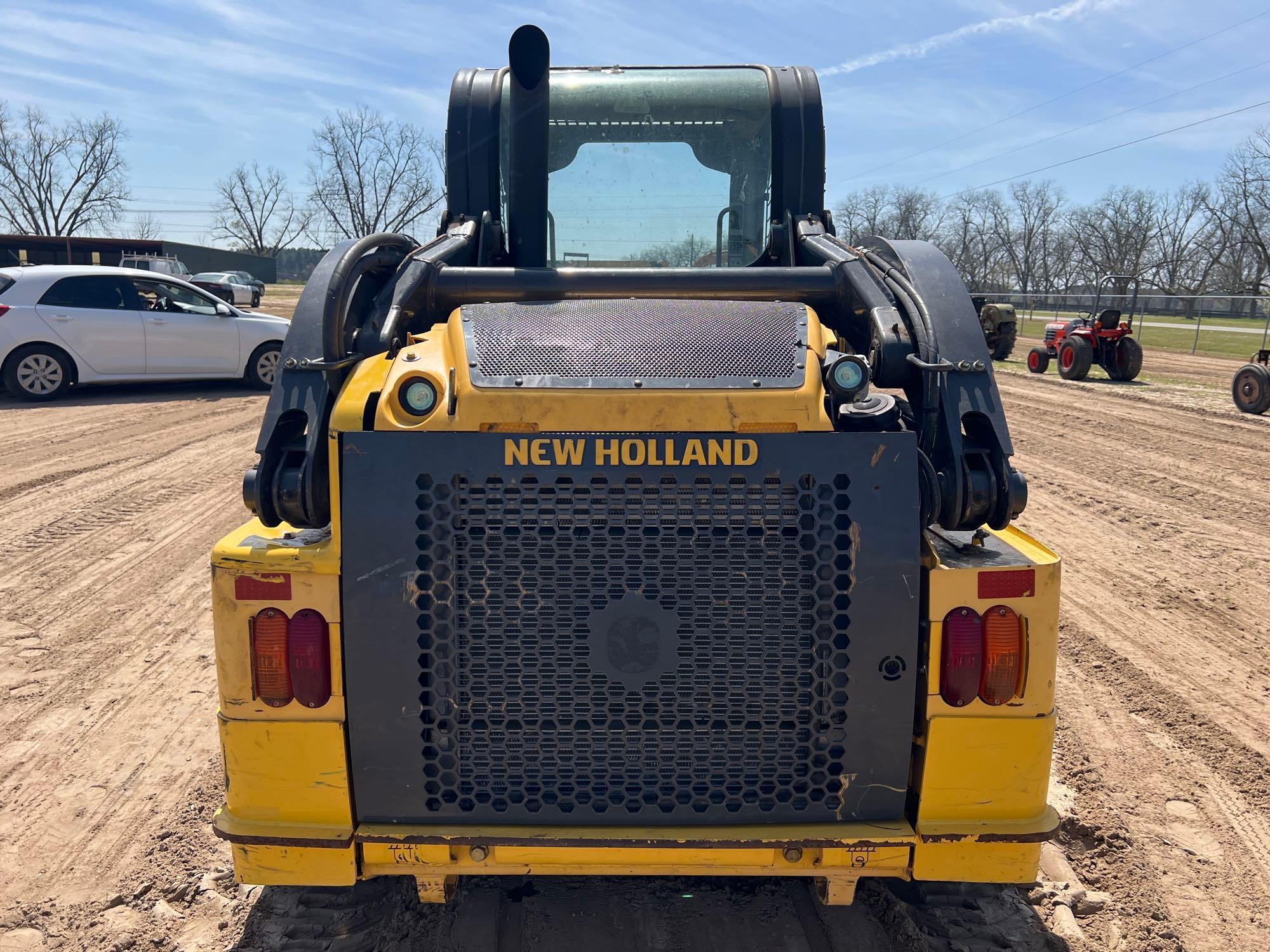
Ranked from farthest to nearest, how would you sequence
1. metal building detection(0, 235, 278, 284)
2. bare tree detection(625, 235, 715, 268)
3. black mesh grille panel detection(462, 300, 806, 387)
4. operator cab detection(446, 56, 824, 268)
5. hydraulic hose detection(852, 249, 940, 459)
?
metal building detection(0, 235, 278, 284) < bare tree detection(625, 235, 715, 268) < operator cab detection(446, 56, 824, 268) < hydraulic hose detection(852, 249, 940, 459) < black mesh grille panel detection(462, 300, 806, 387)

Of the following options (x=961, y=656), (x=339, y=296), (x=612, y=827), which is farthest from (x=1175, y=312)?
(x=612, y=827)

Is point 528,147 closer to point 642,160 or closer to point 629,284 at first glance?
point 629,284

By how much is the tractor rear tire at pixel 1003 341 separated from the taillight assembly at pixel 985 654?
2417 centimetres

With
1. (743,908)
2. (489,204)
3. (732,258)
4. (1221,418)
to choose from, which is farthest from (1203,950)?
(1221,418)

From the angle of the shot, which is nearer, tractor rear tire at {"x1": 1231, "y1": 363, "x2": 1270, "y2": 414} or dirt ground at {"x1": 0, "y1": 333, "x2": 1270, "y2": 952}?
dirt ground at {"x1": 0, "y1": 333, "x2": 1270, "y2": 952}

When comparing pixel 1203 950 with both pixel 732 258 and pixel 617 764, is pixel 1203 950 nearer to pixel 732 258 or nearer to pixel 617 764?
pixel 617 764

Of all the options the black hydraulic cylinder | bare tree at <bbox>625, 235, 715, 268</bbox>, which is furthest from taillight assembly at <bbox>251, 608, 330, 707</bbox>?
bare tree at <bbox>625, 235, 715, 268</bbox>

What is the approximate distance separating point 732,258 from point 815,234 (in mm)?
578

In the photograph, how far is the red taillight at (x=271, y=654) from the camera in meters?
2.45

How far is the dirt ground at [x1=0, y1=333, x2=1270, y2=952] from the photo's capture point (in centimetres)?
288

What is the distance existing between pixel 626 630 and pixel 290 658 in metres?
0.86

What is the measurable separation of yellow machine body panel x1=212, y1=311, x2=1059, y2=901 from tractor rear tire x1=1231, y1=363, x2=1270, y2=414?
46.5 ft

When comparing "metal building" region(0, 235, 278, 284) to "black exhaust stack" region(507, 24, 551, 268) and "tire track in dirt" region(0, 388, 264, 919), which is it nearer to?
"tire track in dirt" region(0, 388, 264, 919)

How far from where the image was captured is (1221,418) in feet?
45.4
